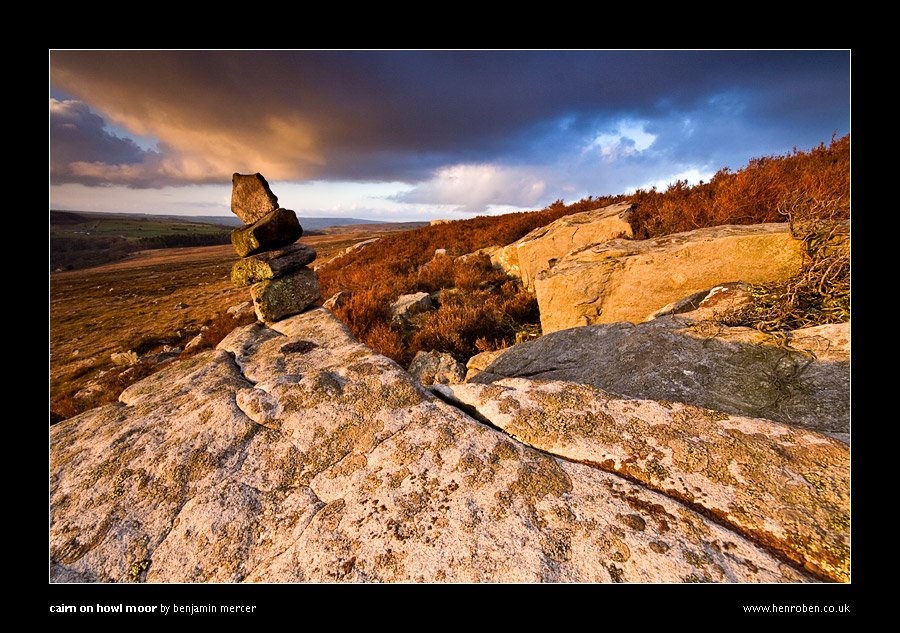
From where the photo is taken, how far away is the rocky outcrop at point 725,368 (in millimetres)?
2819

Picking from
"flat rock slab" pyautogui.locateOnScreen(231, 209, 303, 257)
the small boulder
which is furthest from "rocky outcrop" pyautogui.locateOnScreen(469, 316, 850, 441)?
"flat rock slab" pyautogui.locateOnScreen(231, 209, 303, 257)

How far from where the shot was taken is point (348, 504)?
73.2 inches

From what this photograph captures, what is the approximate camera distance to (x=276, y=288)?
17.3ft

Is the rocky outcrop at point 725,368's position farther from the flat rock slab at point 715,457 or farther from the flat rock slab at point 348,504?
the flat rock slab at point 348,504

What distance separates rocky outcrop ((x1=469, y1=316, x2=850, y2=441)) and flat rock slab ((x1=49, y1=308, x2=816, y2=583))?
189cm

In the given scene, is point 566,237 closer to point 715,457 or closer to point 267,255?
point 267,255

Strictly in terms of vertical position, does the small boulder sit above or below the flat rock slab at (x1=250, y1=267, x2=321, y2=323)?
below

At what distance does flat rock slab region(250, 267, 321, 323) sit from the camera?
17.2 feet

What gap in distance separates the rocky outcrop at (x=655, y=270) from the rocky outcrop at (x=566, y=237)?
1.56 meters

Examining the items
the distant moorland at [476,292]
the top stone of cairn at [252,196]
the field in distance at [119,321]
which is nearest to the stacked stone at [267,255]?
the top stone of cairn at [252,196]

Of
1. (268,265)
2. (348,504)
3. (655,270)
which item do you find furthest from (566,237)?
(348,504)

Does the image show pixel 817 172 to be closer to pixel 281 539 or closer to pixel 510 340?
pixel 510 340

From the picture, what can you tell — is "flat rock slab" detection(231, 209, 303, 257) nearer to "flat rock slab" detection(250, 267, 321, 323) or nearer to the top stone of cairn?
the top stone of cairn
